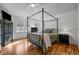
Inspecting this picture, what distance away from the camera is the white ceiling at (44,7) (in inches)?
79.6

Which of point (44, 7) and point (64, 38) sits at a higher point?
point (44, 7)

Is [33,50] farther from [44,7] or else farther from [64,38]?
[44,7]

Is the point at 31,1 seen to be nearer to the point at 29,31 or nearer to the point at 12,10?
the point at 12,10

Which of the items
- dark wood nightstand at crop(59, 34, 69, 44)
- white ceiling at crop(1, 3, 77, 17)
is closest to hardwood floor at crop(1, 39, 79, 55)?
dark wood nightstand at crop(59, 34, 69, 44)

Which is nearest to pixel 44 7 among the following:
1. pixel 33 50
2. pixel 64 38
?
pixel 64 38

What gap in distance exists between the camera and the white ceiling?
6.63ft

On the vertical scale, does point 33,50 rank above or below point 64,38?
below

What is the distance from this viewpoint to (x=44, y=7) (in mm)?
2035

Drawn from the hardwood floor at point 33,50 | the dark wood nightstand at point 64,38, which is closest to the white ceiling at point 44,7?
the dark wood nightstand at point 64,38

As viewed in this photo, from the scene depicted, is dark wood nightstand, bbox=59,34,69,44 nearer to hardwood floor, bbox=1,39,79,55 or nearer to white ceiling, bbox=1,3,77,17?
hardwood floor, bbox=1,39,79,55

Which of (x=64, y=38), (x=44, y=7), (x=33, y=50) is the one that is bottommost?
(x=33, y=50)

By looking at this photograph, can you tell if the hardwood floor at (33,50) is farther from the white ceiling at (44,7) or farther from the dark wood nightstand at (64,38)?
the white ceiling at (44,7)

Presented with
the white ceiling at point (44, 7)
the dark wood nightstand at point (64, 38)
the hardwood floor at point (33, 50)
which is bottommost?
the hardwood floor at point (33, 50)
